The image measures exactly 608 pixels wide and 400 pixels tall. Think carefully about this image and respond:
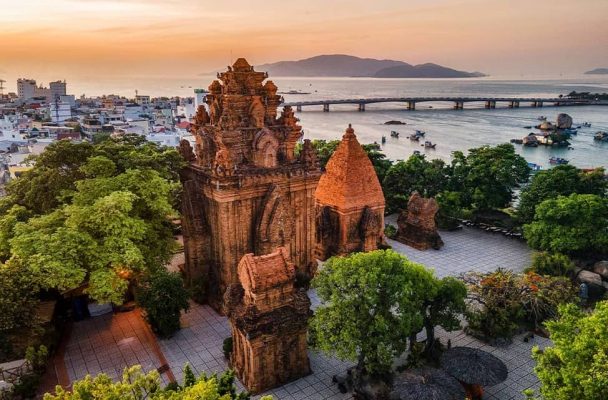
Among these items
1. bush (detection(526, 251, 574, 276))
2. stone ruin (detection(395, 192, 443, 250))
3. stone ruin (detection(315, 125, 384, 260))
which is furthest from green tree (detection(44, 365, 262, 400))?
stone ruin (detection(395, 192, 443, 250))

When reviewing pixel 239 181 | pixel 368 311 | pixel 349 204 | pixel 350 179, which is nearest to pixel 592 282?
pixel 349 204

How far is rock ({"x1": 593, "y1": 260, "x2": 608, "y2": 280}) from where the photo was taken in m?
26.8

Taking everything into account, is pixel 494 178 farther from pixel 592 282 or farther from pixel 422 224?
pixel 592 282

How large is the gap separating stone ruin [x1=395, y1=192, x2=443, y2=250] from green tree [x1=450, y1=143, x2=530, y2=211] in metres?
6.35

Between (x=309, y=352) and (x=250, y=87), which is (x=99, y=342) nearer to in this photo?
(x=309, y=352)

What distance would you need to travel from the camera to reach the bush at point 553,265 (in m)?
26.6

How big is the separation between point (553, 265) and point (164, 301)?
73.9ft

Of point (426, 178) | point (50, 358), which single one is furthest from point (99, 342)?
point (426, 178)

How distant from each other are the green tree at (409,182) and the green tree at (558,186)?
7.74 meters

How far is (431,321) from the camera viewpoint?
19.1m

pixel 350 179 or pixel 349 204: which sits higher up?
pixel 350 179

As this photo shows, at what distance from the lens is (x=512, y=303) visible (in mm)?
21594

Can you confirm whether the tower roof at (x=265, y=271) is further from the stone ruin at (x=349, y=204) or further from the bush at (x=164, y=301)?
the stone ruin at (x=349, y=204)

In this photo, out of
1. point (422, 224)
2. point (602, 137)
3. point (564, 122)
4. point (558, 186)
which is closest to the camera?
point (422, 224)
